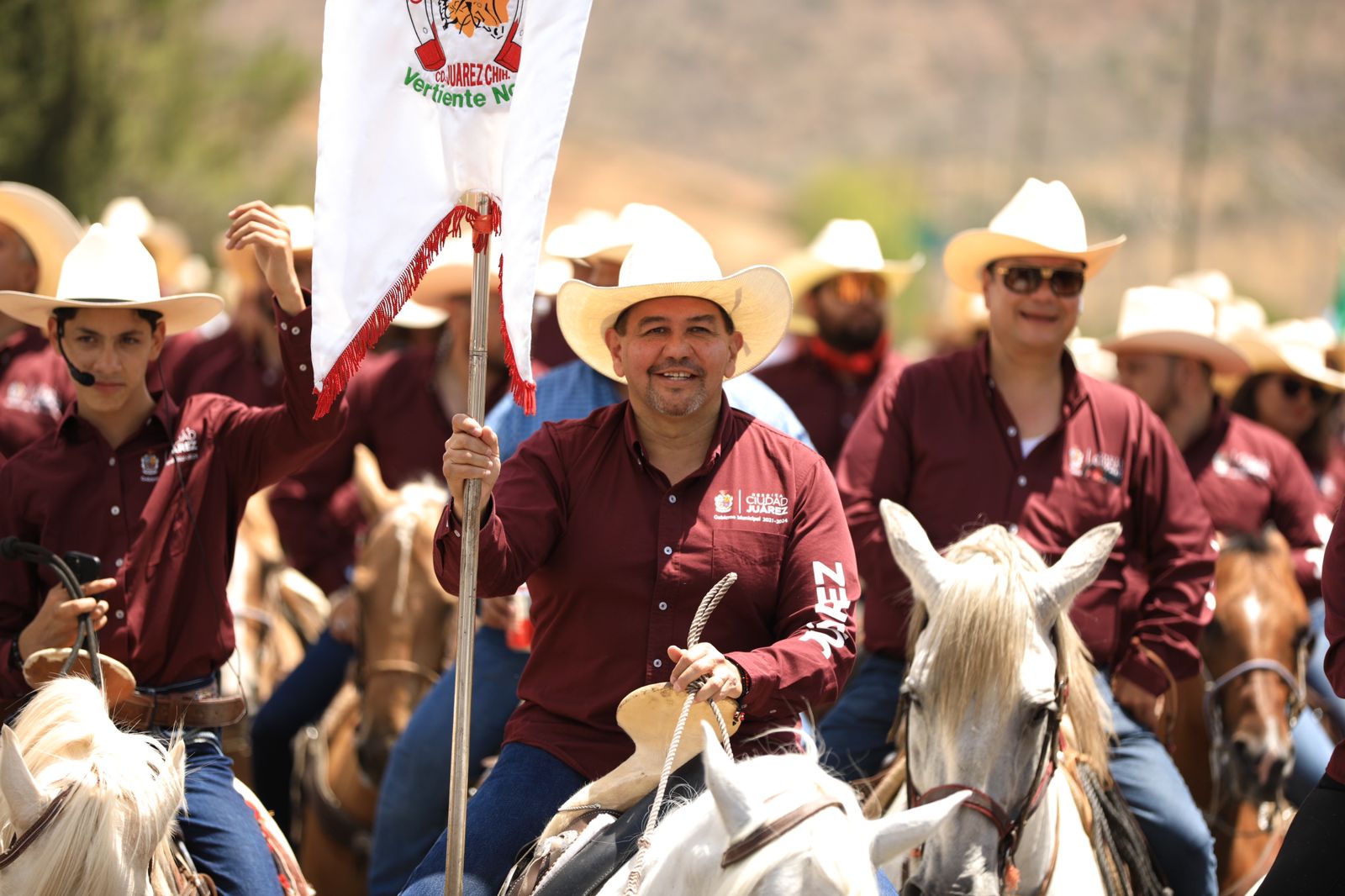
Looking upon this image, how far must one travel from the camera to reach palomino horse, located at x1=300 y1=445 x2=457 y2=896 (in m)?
7.66

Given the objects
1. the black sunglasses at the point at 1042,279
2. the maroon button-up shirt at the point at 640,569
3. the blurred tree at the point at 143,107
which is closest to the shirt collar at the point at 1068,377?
the black sunglasses at the point at 1042,279

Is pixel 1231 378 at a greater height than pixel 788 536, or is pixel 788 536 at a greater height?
pixel 1231 378

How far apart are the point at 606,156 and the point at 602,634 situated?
85.6m

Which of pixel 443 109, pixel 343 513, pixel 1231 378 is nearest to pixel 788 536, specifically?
pixel 443 109

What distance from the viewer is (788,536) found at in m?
4.76

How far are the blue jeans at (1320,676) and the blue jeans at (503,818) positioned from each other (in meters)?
5.26

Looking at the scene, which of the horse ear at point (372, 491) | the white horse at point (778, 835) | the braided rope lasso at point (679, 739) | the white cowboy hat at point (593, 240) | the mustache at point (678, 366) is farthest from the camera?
the horse ear at point (372, 491)

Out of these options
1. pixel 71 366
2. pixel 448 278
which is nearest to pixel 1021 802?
pixel 71 366

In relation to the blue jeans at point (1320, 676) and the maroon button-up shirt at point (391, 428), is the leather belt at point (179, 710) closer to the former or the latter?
the maroon button-up shirt at point (391, 428)

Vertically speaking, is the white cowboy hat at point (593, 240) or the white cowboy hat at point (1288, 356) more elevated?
the white cowboy hat at point (593, 240)

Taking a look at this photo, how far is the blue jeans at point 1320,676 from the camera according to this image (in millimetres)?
8539

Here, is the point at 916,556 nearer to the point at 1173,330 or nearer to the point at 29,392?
the point at 1173,330

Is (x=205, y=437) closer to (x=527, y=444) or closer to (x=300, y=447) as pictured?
(x=300, y=447)

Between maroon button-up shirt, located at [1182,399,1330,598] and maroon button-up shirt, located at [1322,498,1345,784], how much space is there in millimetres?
3713
